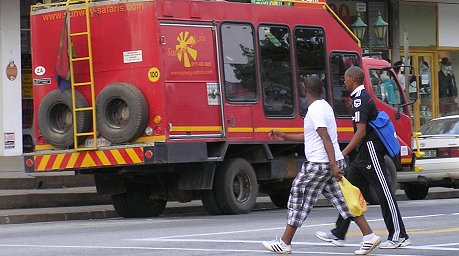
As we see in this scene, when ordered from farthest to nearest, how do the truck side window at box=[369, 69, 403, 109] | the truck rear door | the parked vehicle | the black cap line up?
the black cap → the parked vehicle → the truck side window at box=[369, 69, 403, 109] → the truck rear door

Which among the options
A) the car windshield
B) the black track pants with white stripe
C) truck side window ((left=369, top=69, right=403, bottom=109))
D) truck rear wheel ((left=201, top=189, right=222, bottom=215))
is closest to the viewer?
the black track pants with white stripe

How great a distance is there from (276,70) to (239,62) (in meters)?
0.86

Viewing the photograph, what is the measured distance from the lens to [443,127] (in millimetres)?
22812

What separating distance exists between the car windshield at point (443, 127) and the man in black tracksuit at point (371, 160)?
10861 mm

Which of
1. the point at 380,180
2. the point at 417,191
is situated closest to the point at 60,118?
the point at 380,180

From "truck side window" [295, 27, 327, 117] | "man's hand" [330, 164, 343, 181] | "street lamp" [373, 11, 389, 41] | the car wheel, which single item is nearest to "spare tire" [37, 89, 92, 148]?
"truck side window" [295, 27, 327, 117]

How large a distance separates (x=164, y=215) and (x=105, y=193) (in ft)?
5.94

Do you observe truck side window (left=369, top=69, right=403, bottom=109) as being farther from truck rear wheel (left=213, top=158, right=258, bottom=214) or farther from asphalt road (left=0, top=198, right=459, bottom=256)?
truck rear wheel (left=213, top=158, right=258, bottom=214)

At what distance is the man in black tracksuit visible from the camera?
458 inches

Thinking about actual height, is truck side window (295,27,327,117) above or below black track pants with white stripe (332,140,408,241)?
above

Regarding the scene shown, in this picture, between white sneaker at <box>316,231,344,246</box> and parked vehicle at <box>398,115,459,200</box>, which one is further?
parked vehicle at <box>398,115,459,200</box>

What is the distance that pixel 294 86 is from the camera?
18.6 m

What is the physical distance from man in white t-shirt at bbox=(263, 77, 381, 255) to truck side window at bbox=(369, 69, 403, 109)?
9.26 m

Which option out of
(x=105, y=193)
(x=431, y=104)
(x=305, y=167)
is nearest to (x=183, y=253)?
(x=305, y=167)
